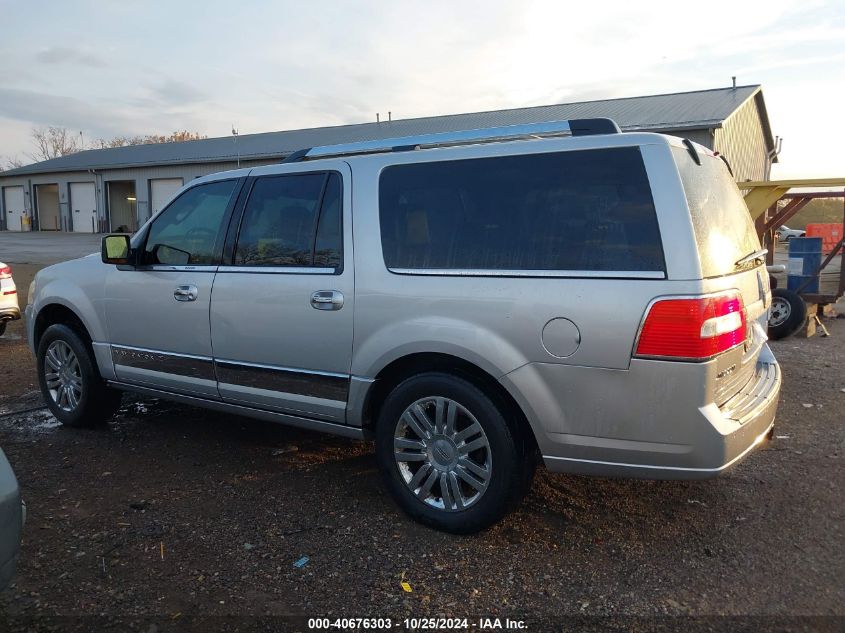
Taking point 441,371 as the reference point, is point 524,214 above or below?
above

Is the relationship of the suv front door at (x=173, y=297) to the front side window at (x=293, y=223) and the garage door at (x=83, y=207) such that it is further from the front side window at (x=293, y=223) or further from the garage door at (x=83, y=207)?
the garage door at (x=83, y=207)

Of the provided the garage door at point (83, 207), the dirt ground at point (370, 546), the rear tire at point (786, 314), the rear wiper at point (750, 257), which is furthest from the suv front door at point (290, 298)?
the garage door at point (83, 207)

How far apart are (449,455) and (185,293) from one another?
81.0 inches

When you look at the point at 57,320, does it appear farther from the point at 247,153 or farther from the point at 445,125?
the point at 247,153

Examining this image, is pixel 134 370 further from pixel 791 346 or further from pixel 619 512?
pixel 791 346

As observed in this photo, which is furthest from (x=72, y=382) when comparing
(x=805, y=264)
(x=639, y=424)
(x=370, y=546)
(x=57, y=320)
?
(x=805, y=264)

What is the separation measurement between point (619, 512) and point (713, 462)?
97 cm

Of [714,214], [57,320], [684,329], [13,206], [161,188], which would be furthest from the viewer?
[13,206]

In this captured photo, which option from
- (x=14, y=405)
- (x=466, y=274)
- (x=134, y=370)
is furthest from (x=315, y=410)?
(x=14, y=405)

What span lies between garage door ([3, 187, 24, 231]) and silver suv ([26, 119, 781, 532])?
152 ft

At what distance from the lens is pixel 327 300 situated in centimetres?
365

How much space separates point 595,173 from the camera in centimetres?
304

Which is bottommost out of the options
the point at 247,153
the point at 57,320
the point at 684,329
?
the point at 57,320

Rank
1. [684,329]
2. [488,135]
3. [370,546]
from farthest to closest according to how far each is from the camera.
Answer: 1. [488,135]
2. [370,546]
3. [684,329]
